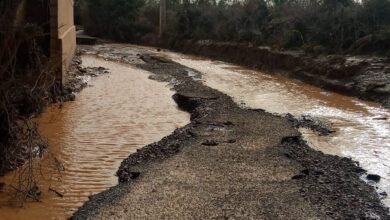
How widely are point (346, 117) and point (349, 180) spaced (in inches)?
267

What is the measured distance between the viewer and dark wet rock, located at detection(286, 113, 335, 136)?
41.2ft

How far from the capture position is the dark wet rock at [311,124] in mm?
12562

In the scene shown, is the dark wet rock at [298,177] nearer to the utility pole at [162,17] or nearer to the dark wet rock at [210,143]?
the dark wet rock at [210,143]

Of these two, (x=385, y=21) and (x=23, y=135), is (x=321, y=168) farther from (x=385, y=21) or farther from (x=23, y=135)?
(x=385, y=21)

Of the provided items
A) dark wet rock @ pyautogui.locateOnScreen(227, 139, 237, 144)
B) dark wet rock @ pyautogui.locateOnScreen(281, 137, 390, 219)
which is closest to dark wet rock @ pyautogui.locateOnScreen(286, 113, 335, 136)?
dark wet rock @ pyautogui.locateOnScreen(281, 137, 390, 219)

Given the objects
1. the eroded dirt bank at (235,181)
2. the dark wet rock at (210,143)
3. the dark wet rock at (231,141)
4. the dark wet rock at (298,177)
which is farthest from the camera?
the dark wet rock at (231,141)

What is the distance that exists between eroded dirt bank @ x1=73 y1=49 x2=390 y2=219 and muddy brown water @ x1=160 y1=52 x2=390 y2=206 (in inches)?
28.5

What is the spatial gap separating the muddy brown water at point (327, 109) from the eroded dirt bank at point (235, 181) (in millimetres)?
725

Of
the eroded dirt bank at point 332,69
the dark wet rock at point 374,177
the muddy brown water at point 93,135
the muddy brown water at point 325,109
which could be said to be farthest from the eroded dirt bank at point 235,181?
the eroded dirt bank at point 332,69

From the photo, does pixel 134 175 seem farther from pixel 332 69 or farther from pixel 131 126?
pixel 332 69

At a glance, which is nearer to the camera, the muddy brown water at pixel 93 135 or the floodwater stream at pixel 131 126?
the muddy brown water at pixel 93 135

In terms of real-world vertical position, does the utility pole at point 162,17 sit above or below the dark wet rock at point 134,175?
above

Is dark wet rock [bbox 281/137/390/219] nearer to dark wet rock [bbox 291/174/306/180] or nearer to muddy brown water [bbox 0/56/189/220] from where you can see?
dark wet rock [bbox 291/174/306/180]

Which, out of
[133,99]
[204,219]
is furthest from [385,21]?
[204,219]
